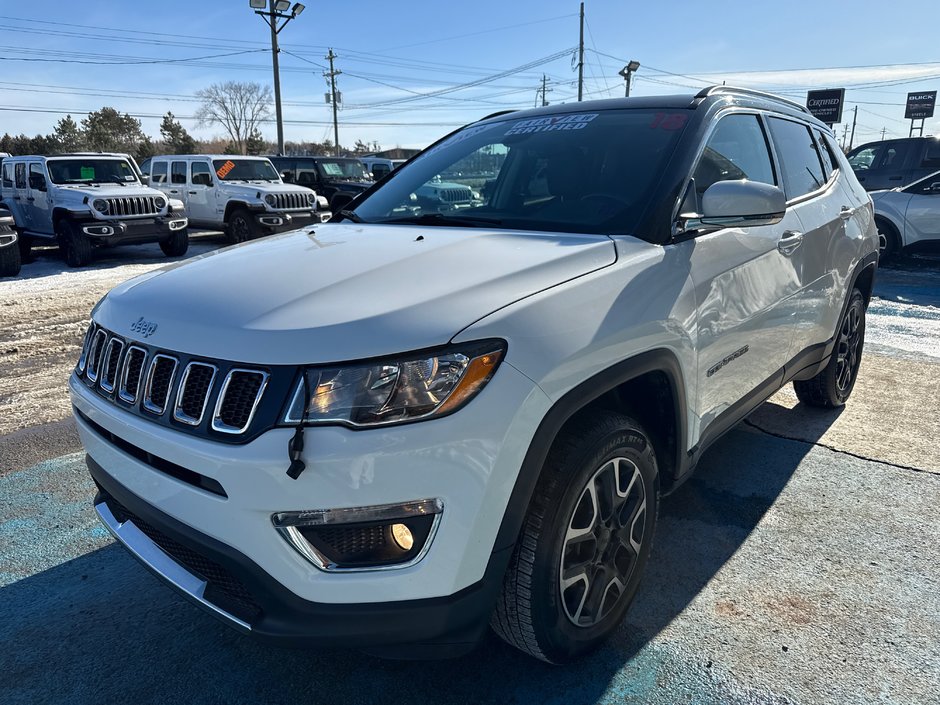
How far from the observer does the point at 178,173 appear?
50.0ft

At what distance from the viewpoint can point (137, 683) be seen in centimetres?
221

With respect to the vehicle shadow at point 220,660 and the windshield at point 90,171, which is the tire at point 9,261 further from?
the vehicle shadow at point 220,660

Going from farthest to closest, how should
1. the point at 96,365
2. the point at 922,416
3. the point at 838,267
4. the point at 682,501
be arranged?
the point at 922,416 < the point at 838,267 < the point at 682,501 < the point at 96,365

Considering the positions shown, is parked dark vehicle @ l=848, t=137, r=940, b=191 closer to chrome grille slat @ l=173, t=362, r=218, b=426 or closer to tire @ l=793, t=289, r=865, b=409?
tire @ l=793, t=289, r=865, b=409

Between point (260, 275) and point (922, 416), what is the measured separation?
A: 4.28 metres

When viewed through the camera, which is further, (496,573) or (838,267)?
(838,267)

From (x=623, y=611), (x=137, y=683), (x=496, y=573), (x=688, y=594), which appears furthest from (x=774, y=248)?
(x=137, y=683)

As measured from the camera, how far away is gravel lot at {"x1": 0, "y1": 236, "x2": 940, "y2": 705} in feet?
7.13

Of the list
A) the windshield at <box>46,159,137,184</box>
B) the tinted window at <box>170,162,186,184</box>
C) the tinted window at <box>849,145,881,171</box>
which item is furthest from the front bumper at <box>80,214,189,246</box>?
the tinted window at <box>849,145,881,171</box>

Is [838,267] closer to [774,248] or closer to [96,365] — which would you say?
[774,248]

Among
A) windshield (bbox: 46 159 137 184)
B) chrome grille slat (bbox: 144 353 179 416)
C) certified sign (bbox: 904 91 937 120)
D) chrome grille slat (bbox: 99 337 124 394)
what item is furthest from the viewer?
certified sign (bbox: 904 91 937 120)

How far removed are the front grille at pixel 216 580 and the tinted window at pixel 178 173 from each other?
14.8m

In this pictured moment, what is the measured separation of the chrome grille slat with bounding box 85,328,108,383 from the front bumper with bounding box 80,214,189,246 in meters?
10.4

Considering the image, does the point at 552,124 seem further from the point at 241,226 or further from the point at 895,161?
the point at 895,161
